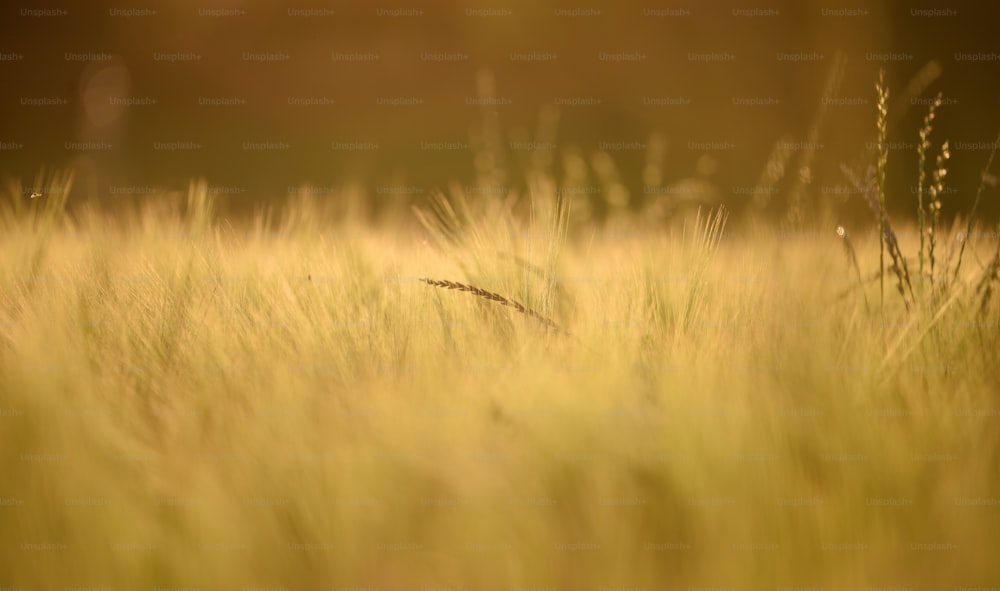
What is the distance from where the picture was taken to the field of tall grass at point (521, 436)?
0.49 m

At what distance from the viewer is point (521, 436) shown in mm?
575

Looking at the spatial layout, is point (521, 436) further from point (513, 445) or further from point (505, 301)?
point (505, 301)

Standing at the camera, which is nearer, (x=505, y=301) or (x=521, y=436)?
(x=521, y=436)

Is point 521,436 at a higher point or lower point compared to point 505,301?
lower

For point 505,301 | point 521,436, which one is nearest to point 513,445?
point 521,436

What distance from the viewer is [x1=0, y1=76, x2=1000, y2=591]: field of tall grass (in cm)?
49

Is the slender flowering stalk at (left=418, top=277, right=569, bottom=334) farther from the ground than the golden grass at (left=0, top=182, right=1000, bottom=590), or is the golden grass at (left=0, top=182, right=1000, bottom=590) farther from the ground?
the slender flowering stalk at (left=418, top=277, right=569, bottom=334)

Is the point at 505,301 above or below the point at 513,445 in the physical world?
above

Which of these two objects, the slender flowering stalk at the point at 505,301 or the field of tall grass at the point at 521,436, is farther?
the slender flowering stalk at the point at 505,301

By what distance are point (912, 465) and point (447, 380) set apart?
1.49 feet

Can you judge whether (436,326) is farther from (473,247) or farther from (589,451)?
(589,451)

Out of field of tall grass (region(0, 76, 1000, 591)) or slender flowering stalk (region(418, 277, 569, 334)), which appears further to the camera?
slender flowering stalk (region(418, 277, 569, 334))

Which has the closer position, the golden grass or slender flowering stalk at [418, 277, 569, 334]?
the golden grass

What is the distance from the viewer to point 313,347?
81cm
